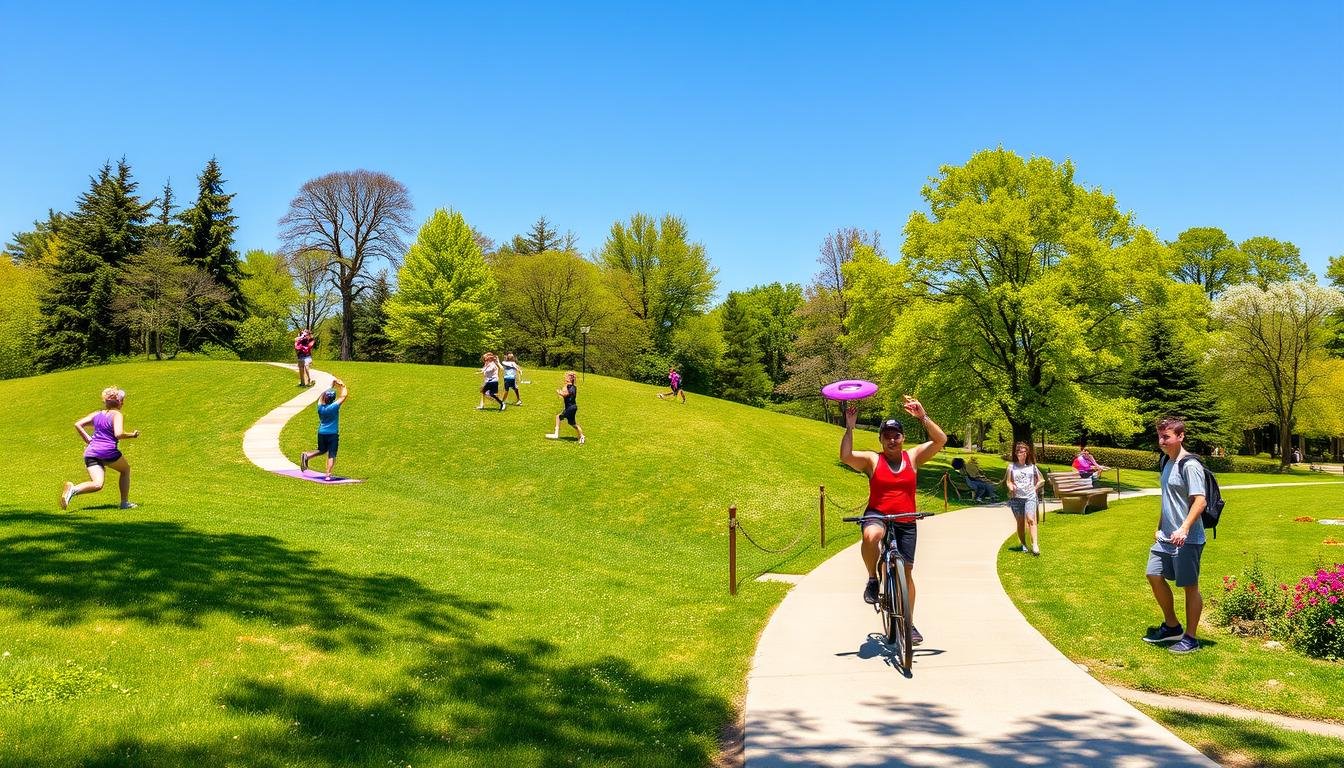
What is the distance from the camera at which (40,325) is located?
4769cm

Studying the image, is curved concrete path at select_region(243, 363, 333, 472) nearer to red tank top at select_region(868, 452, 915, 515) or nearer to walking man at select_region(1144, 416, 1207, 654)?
red tank top at select_region(868, 452, 915, 515)

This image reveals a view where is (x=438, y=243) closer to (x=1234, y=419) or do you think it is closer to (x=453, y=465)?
(x=453, y=465)

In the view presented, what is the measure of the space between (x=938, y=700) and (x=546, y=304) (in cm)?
5824

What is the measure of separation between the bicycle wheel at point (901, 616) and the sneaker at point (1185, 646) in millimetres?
2770

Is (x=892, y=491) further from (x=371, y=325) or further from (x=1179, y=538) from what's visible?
(x=371, y=325)

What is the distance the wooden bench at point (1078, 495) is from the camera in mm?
21250

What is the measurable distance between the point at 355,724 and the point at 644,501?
556 inches

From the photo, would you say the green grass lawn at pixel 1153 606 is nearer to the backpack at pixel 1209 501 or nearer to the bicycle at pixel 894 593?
the backpack at pixel 1209 501

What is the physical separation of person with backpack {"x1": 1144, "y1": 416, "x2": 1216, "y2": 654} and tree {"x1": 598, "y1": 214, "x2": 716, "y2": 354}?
60.2 meters

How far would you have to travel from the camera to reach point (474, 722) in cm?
521

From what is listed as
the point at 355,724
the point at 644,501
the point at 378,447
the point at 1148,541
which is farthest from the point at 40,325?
the point at 1148,541

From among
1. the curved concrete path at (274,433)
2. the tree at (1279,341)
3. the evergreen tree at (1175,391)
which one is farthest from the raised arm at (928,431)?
the tree at (1279,341)

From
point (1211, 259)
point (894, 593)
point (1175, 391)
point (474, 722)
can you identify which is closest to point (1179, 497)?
point (894, 593)

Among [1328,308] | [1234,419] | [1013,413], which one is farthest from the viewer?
[1234,419]
